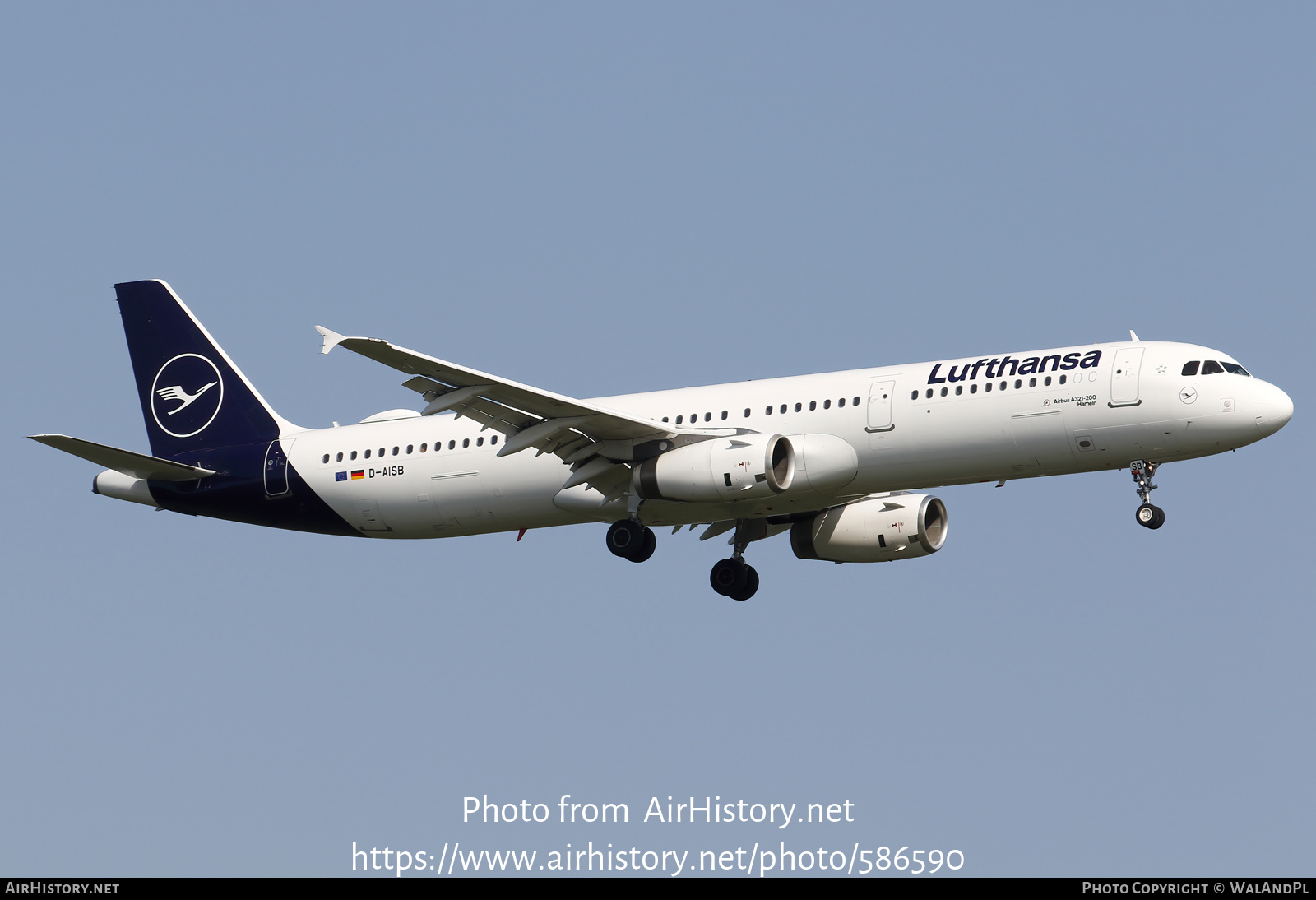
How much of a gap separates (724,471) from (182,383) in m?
17.2

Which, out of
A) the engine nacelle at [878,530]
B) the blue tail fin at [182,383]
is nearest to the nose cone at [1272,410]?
the engine nacelle at [878,530]

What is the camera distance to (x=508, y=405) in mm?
39625

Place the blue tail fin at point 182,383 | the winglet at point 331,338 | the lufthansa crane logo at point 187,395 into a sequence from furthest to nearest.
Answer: the lufthansa crane logo at point 187,395
the blue tail fin at point 182,383
the winglet at point 331,338

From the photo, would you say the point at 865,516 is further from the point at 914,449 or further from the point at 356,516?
the point at 356,516

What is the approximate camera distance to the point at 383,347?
117ft

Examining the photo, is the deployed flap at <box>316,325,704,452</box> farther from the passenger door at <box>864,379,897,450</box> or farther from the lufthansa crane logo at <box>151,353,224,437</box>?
the lufthansa crane logo at <box>151,353,224,437</box>

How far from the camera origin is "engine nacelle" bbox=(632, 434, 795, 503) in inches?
1524

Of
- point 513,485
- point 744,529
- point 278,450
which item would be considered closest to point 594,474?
point 513,485

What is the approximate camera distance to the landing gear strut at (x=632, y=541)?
1634 inches

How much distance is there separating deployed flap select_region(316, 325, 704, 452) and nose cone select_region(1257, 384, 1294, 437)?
1203 centimetres

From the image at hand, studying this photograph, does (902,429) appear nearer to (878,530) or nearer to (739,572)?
(878,530)

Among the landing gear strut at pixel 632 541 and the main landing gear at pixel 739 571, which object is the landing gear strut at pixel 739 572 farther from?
the landing gear strut at pixel 632 541

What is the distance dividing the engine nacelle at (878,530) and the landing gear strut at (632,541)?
5125 millimetres

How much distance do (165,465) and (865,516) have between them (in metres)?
17.7
